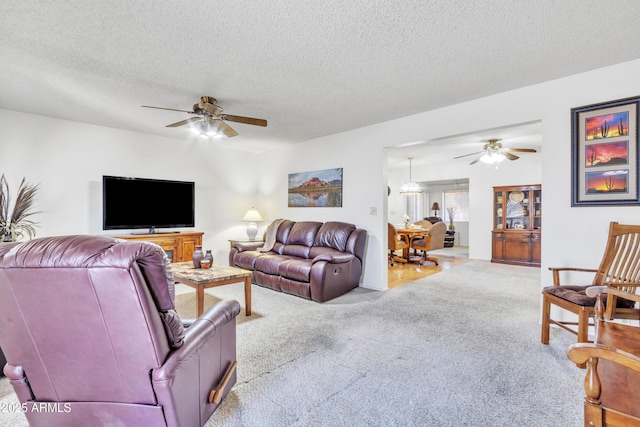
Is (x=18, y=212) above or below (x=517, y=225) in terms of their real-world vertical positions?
above

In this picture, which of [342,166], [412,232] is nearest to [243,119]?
[342,166]

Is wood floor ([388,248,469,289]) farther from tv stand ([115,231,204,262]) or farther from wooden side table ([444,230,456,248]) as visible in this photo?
tv stand ([115,231,204,262])

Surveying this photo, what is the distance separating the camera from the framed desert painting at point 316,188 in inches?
200

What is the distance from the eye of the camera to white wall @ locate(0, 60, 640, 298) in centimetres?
287

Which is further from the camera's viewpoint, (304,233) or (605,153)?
(304,233)

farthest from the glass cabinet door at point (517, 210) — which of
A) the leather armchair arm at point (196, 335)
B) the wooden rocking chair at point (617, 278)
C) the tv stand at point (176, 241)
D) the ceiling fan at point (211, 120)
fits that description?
the leather armchair arm at point (196, 335)

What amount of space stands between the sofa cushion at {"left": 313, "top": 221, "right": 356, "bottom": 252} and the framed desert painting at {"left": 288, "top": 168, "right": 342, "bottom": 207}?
48 centimetres

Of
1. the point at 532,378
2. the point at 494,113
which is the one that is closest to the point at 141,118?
the point at 494,113

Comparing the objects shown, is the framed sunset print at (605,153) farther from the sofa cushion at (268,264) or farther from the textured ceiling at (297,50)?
the sofa cushion at (268,264)

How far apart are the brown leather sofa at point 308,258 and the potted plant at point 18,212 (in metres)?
2.71

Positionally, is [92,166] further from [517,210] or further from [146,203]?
[517,210]

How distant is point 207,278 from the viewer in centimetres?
305

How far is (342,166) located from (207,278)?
2.88m

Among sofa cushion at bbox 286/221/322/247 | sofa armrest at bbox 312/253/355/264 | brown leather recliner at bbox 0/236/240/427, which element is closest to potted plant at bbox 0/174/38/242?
brown leather recliner at bbox 0/236/240/427
